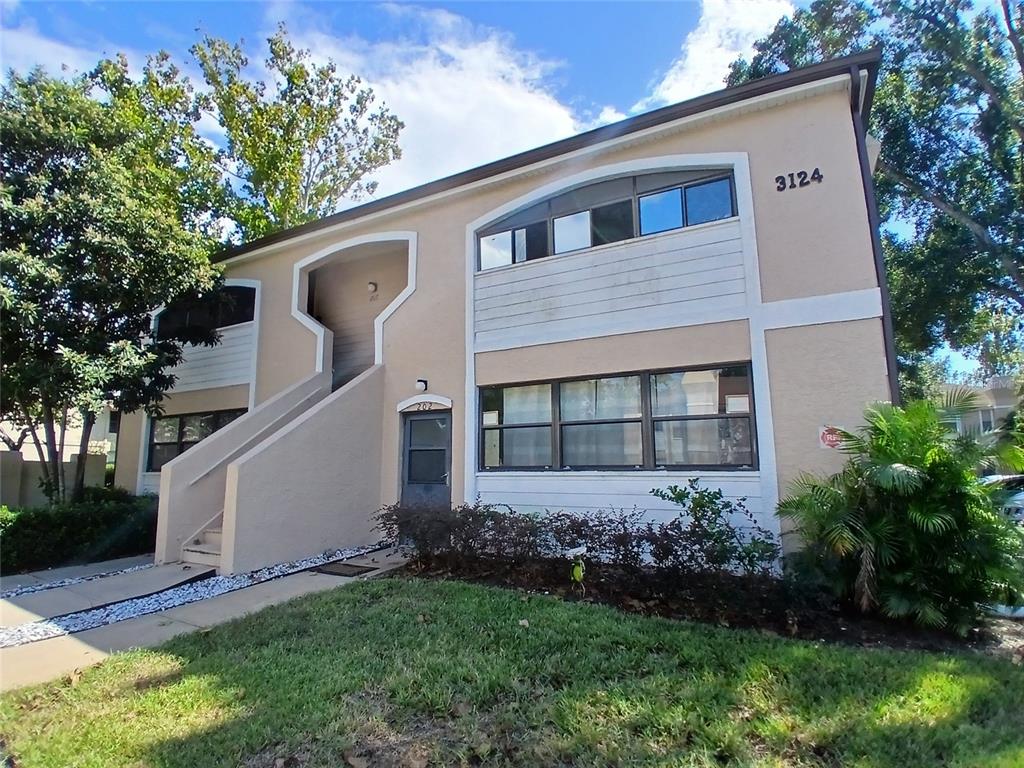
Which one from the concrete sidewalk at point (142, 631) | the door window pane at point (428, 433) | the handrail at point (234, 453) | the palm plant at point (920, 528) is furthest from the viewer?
the door window pane at point (428, 433)

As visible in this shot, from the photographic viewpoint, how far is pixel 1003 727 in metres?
3.24

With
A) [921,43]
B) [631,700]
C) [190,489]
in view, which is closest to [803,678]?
[631,700]

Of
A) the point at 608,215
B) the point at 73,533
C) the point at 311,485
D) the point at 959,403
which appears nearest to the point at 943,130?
the point at 608,215

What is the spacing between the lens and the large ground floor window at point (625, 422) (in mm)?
7367

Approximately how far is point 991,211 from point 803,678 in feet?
58.4

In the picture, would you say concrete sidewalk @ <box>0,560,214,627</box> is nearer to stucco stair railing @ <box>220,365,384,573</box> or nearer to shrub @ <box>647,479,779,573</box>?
stucco stair railing @ <box>220,365,384,573</box>

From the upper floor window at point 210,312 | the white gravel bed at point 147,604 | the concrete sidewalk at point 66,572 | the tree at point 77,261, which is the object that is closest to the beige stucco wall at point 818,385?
the white gravel bed at point 147,604

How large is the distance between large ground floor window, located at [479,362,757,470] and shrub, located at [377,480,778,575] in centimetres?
63

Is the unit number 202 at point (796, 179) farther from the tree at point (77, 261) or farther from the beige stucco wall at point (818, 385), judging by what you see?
the tree at point (77, 261)

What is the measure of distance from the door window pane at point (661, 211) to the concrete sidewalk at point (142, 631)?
20.4ft

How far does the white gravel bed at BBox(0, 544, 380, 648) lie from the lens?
19.4ft

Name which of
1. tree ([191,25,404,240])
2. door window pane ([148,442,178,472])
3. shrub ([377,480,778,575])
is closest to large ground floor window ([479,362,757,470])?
shrub ([377,480,778,575])

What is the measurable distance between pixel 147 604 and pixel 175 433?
772 centimetres

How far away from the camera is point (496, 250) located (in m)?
9.57
